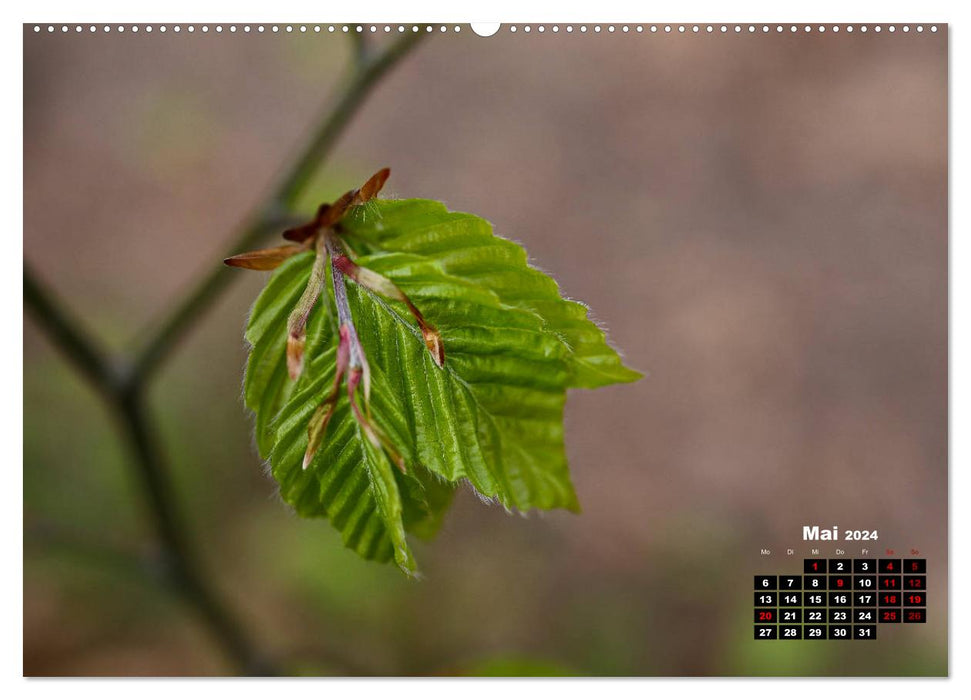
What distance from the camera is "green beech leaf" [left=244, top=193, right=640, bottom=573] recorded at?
87 centimetres

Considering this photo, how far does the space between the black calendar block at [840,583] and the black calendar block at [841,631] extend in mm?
67

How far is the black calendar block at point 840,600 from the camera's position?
1588 mm

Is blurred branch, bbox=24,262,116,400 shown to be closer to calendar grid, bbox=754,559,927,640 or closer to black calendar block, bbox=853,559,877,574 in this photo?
calendar grid, bbox=754,559,927,640

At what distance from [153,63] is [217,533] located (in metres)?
1.91

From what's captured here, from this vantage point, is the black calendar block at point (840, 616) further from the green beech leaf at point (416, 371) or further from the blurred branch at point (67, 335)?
the blurred branch at point (67, 335)

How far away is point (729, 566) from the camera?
3.07 m

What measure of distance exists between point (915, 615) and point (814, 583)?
7.5 inches

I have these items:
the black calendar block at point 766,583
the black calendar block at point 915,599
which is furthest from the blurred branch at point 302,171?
the black calendar block at point 915,599

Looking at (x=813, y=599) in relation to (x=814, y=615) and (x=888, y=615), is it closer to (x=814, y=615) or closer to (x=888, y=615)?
(x=814, y=615)

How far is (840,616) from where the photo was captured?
5.21 ft

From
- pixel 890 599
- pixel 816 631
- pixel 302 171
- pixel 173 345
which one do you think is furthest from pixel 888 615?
pixel 173 345

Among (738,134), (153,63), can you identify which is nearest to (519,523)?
(738,134)

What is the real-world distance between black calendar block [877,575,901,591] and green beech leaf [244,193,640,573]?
3.20ft

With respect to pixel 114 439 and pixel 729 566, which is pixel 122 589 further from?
pixel 729 566
